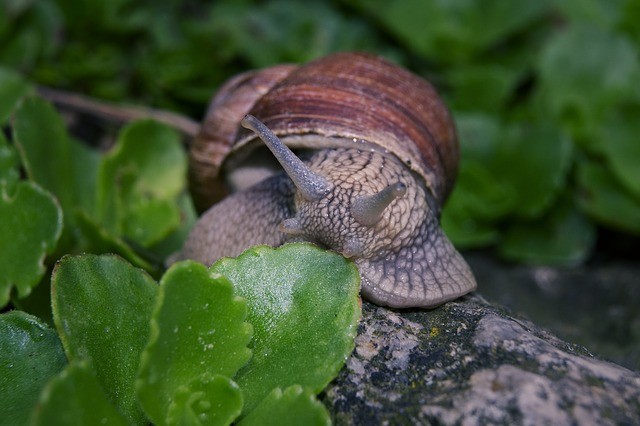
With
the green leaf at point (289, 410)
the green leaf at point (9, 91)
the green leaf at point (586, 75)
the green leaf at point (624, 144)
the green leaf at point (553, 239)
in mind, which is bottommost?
the green leaf at point (553, 239)

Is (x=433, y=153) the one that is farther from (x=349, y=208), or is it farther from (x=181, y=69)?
(x=181, y=69)

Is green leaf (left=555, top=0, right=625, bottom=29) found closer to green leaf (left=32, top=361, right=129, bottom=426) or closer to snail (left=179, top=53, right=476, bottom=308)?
snail (left=179, top=53, right=476, bottom=308)

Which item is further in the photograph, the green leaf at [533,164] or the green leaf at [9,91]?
the green leaf at [533,164]

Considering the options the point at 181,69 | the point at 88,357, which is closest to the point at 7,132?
the point at 181,69

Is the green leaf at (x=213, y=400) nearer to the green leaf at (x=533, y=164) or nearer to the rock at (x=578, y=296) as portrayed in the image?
the rock at (x=578, y=296)

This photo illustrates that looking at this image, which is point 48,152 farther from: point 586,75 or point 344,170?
point 586,75

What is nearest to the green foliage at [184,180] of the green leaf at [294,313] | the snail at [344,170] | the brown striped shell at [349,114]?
the green leaf at [294,313]

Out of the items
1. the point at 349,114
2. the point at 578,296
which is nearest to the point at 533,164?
the point at 578,296
